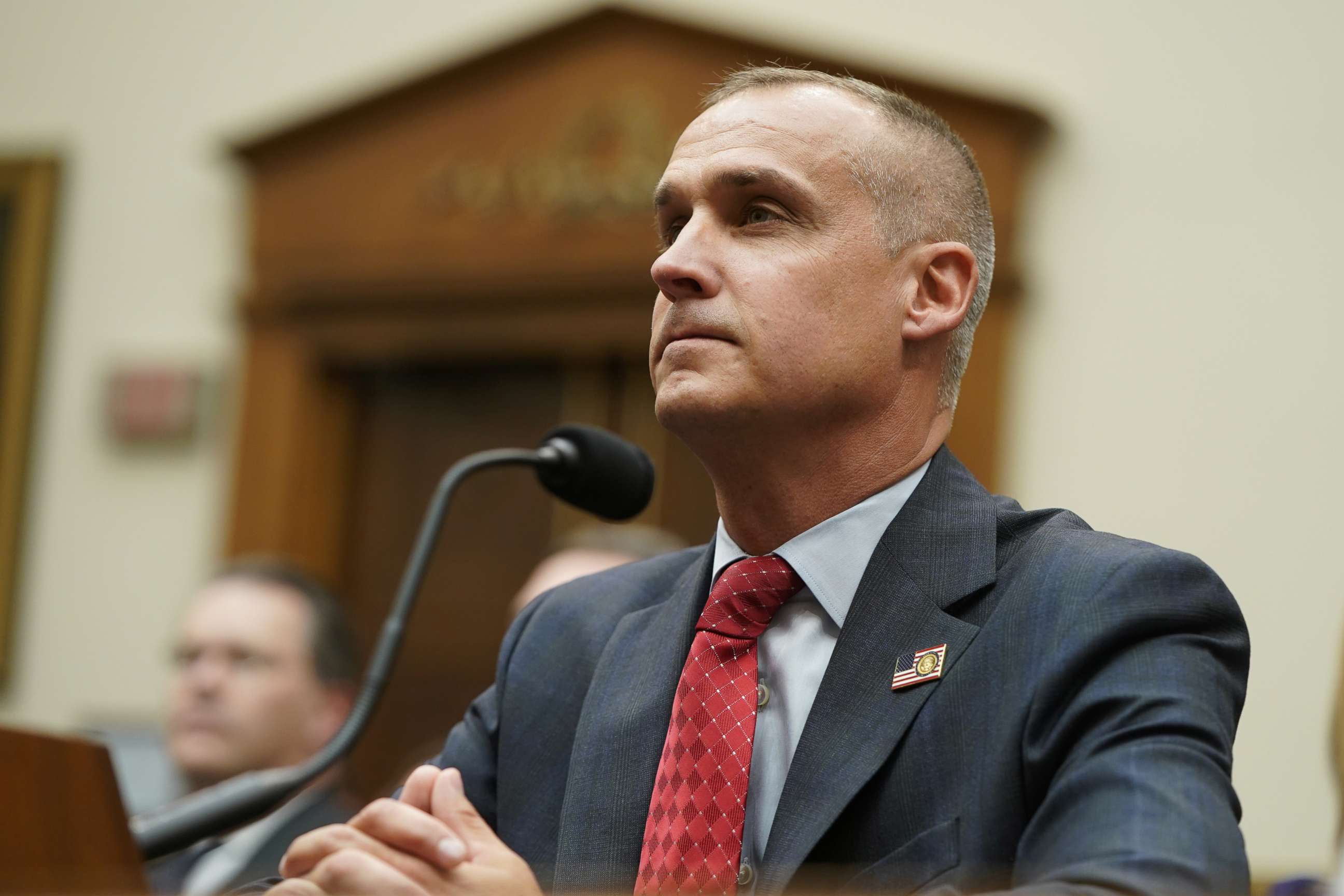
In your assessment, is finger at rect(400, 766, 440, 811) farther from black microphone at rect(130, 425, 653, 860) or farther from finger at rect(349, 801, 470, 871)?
black microphone at rect(130, 425, 653, 860)

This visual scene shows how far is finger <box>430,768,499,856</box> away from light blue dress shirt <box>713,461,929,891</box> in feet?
0.81

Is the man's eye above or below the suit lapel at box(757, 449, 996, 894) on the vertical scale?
above

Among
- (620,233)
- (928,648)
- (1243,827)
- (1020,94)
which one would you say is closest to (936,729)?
(928,648)

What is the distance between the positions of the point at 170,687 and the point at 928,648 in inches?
163

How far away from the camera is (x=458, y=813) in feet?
4.91

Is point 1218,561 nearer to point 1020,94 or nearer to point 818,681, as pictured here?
point 1020,94

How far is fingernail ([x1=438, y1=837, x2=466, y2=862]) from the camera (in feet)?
4.58

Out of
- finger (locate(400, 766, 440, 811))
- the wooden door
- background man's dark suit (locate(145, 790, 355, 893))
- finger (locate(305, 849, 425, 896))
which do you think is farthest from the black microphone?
Answer: the wooden door

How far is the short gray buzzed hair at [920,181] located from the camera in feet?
5.94

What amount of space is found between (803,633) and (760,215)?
1.54ft

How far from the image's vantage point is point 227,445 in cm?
529

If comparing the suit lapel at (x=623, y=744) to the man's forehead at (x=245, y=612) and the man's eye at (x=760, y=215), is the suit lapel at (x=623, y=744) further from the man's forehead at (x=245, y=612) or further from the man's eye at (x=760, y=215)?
the man's forehead at (x=245, y=612)

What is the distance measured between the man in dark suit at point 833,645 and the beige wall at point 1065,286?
2339mm

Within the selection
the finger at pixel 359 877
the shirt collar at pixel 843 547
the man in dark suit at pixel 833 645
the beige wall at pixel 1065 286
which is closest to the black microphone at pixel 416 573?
the man in dark suit at pixel 833 645
